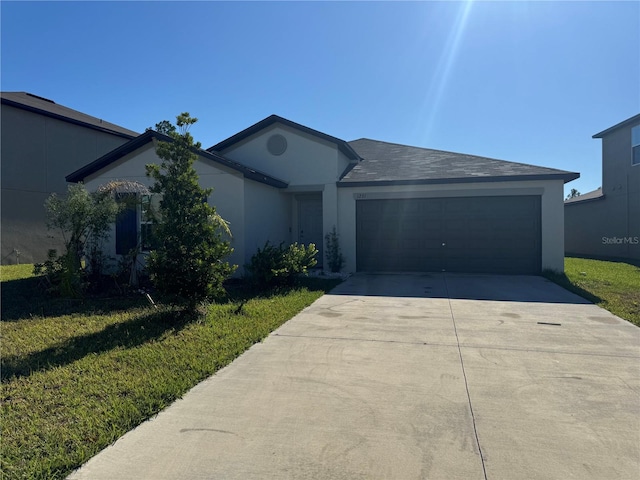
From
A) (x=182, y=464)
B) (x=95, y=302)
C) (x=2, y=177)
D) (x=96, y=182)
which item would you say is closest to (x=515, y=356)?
(x=182, y=464)

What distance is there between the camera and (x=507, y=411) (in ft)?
11.4

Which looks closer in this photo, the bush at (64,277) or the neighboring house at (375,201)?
the bush at (64,277)

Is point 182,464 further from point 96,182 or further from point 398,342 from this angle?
point 96,182

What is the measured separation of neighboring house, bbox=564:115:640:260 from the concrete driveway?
15.2 metres

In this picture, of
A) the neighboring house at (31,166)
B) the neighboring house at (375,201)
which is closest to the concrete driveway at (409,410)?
the neighboring house at (375,201)

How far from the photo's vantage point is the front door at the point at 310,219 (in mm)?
14070

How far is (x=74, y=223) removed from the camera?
8531mm

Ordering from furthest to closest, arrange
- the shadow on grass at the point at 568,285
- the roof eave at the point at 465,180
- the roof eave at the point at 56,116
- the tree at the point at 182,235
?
the roof eave at the point at 56,116, the roof eave at the point at 465,180, the shadow on grass at the point at 568,285, the tree at the point at 182,235

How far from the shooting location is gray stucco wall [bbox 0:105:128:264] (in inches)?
574

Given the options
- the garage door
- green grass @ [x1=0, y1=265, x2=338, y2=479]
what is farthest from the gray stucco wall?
the garage door

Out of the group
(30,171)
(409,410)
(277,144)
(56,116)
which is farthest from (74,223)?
(56,116)

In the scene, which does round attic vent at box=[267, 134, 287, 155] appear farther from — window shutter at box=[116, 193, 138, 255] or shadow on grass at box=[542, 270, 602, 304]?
shadow on grass at box=[542, 270, 602, 304]

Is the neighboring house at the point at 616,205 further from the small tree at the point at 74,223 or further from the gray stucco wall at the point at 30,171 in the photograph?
the gray stucco wall at the point at 30,171

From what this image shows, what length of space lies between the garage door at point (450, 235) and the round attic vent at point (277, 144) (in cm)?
317
